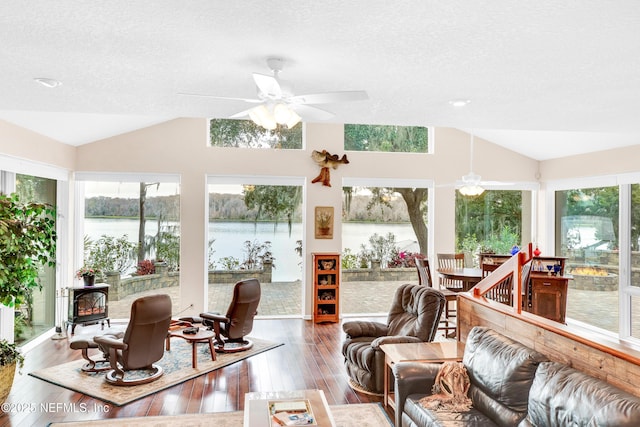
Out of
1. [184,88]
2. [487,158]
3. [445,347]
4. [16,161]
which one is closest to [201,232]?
[16,161]

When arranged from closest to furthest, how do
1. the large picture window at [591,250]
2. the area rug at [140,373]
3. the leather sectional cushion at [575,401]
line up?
the leather sectional cushion at [575,401], the area rug at [140,373], the large picture window at [591,250]

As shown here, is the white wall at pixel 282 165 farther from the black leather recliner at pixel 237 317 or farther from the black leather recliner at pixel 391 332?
the black leather recliner at pixel 391 332

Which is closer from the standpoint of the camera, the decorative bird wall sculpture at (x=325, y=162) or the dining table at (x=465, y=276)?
the dining table at (x=465, y=276)

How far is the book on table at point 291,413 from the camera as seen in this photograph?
113 inches

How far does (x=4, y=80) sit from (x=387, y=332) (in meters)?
4.06

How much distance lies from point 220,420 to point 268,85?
2700 millimetres

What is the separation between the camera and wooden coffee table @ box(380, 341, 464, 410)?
3654 mm

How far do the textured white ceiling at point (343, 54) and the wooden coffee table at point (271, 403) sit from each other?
2302 millimetres

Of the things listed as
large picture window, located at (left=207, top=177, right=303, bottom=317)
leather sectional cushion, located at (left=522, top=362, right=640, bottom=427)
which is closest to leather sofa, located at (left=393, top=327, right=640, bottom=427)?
leather sectional cushion, located at (left=522, top=362, right=640, bottom=427)

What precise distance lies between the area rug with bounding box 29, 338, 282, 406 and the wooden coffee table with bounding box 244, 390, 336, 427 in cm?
146

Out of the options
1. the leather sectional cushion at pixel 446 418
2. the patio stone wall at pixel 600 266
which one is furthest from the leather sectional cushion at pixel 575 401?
the patio stone wall at pixel 600 266

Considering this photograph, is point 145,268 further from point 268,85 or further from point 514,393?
point 514,393

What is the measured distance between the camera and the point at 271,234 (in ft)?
24.8

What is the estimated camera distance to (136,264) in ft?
23.2
